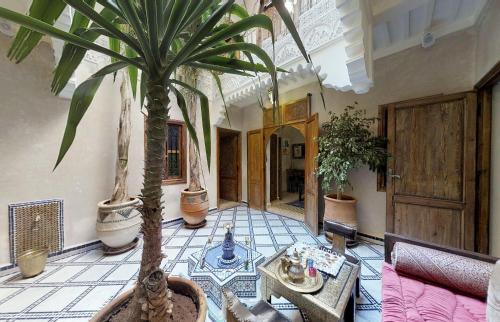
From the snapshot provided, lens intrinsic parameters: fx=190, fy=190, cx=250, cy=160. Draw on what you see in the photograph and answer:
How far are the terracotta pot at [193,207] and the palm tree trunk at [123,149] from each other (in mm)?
952

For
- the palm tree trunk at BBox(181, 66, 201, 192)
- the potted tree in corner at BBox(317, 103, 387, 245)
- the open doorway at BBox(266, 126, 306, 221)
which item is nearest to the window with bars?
the palm tree trunk at BBox(181, 66, 201, 192)

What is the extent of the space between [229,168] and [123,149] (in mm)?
2953

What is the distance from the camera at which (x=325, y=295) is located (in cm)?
121

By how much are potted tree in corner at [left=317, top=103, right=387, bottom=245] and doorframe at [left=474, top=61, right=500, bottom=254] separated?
0.83 m

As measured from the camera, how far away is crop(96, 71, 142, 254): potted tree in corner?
2.39 meters

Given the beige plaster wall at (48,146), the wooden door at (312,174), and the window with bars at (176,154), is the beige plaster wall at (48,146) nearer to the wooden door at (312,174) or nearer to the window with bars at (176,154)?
the window with bars at (176,154)

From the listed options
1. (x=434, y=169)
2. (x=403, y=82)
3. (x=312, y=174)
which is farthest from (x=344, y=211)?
(x=403, y=82)

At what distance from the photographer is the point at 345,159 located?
8.21 feet

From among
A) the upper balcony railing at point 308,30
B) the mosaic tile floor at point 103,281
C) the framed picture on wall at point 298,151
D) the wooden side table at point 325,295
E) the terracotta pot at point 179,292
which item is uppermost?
the upper balcony railing at point 308,30

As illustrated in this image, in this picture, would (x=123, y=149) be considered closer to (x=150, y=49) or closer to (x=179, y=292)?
(x=179, y=292)

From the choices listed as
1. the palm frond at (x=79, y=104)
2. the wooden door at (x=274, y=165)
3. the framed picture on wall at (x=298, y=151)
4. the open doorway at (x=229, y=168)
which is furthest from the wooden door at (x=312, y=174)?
the framed picture on wall at (x=298, y=151)

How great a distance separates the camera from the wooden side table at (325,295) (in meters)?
1.11

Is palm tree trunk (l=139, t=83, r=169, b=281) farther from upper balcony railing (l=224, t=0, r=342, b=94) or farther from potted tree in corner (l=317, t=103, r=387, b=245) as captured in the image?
potted tree in corner (l=317, t=103, r=387, b=245)

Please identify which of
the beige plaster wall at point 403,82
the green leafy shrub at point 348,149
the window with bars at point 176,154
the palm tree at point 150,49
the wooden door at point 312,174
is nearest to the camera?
the palm tree at point 150,49
